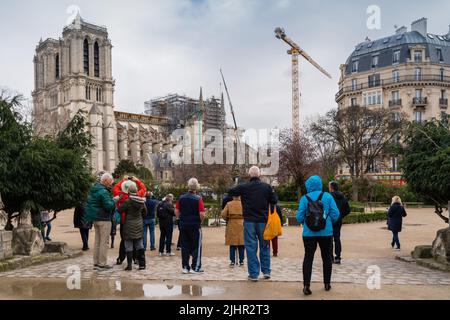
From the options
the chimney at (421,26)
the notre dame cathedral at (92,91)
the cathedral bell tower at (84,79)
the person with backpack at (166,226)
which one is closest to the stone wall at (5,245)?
the person with backpack at (166,226)

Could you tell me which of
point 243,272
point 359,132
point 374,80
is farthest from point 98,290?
point 374,80

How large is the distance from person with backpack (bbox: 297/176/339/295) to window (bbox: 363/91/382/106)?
165 ft

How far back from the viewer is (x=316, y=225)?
21.9 feet

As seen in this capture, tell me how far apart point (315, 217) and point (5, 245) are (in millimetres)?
6562

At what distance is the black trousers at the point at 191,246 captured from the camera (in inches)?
337

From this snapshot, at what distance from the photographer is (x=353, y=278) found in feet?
26.0

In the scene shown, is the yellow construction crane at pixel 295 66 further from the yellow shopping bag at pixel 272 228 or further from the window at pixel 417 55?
the yellow shopping bag at pixel 272 228

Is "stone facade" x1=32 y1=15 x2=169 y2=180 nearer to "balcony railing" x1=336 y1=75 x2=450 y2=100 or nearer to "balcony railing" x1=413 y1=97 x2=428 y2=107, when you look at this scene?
"balcony railing" x1=336 y1=75 x2=450 y2=100

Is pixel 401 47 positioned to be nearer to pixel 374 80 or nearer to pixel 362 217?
pixel 374 80

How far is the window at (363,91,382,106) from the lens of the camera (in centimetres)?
5362

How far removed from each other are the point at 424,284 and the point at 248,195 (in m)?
3.29

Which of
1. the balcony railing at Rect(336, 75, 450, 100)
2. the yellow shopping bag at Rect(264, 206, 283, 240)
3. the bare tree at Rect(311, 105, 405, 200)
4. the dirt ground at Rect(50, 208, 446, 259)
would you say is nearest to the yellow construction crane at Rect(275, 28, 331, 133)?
the balcony railing at Rect(336, 75, 450, 100)
